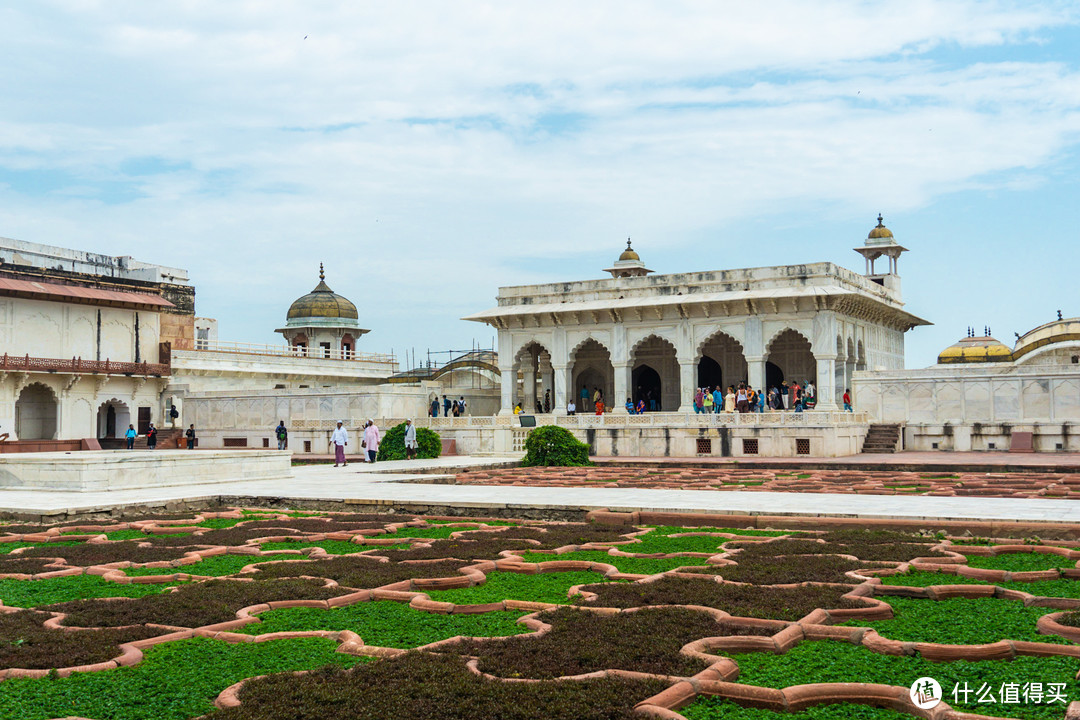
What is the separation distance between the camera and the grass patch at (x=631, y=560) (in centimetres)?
685

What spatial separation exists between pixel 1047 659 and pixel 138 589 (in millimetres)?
5053

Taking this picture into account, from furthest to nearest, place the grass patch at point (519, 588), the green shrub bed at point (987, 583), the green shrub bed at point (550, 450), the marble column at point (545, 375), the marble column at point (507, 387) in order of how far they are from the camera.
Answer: the marble column at point (545, 375), the marble column at point (507, 387), the green shrub bed at point (550, 450), the grass patch at point (519, 588), the green shrub bed at point (987, 583)

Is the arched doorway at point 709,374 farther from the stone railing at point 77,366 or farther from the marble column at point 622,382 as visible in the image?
the stone railing at point 77,366

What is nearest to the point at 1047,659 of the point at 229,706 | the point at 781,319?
the point at 229,706

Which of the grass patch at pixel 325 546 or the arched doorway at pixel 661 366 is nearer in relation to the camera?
the grass patch at pixel 325 546

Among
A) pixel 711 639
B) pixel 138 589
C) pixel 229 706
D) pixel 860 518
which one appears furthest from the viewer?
pixel 860 518

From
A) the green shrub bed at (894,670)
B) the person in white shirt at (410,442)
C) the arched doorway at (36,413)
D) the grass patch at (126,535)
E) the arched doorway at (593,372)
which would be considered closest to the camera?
the green shrub bed at (894,670)

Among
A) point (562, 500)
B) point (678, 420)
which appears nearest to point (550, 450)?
point (678, 420)

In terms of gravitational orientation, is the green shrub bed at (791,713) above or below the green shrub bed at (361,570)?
below

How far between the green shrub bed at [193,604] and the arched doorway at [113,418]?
102ft

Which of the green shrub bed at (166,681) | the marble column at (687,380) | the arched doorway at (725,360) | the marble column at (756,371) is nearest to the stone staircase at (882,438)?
the marble column at (756,371)

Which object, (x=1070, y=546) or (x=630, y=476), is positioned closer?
(x=1070, y=546)

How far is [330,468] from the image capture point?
64.4 feet

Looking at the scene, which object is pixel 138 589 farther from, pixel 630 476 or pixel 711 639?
pixel 630 476
